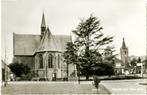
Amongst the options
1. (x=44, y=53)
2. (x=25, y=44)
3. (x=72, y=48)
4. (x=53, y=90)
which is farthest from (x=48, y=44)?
(x=53, y=90)

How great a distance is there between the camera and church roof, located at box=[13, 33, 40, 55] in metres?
32.2

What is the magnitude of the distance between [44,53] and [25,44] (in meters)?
4.16

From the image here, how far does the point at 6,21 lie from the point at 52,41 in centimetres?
2052

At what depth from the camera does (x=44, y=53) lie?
99.6ft

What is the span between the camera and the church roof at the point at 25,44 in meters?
32.2

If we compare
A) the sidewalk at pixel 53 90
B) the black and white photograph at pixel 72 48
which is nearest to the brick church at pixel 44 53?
the black and white photograph at pixel 72 48

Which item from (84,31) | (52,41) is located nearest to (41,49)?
(52,41)

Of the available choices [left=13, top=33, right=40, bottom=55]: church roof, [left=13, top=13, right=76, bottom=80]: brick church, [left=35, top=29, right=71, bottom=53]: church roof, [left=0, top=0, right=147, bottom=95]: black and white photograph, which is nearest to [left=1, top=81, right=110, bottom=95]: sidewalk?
[left=0, top=0, right=147, bottom=95]: black and white photograph

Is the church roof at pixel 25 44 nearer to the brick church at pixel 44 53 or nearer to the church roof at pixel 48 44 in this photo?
the brick church at pixel 44 53

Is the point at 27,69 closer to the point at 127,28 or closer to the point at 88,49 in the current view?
the point at 88,49

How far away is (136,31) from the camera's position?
11.0m

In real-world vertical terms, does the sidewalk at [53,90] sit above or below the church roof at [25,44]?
below

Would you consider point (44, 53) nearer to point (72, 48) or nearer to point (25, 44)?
point (25, 44)

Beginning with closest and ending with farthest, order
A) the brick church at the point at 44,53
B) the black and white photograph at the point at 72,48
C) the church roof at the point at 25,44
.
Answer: the black and white photograph at the point at 72,48
the brick church at the point at 44,53
the church roof at the point at 25,44
